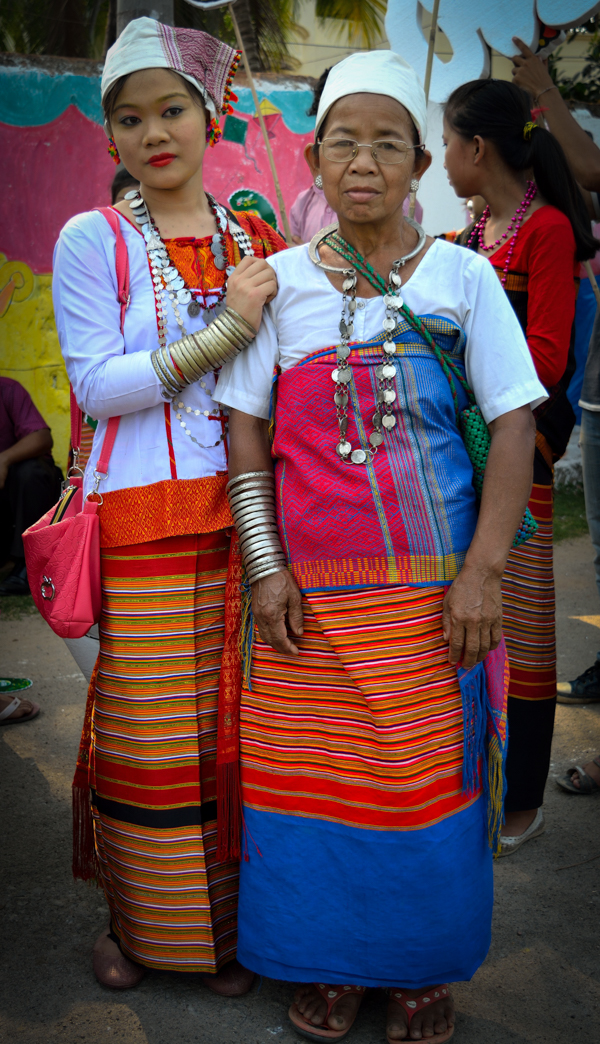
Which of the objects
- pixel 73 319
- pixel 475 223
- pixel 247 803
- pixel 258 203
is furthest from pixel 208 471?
pixel 258 203

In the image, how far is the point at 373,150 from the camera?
1818 millimetres

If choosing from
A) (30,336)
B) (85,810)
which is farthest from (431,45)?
(30,336)

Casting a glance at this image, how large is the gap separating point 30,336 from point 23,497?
76.3 inches

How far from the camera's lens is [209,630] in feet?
6.88

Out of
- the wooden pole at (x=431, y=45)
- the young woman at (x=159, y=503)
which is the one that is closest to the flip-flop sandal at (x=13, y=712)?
the young woman at (x=159, y=503)

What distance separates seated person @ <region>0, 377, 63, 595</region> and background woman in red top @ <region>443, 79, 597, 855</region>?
3.83 metres

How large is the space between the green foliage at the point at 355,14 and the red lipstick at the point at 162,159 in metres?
9.32

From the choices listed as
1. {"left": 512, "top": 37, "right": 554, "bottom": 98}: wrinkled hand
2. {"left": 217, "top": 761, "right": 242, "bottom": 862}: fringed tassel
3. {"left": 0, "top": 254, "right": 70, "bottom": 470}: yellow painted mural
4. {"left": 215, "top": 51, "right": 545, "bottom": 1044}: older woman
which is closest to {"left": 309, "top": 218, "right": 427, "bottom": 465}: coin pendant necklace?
{"left": 215, "top": 51, "right": 545, "bottom": 1044}: older woman

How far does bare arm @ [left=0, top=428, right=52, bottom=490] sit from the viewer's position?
567cm

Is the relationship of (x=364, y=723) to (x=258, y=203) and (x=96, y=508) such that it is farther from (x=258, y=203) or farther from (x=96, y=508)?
(x=258, y=203)

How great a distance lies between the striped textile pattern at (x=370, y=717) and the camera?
6.04ft

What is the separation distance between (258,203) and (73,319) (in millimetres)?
6023

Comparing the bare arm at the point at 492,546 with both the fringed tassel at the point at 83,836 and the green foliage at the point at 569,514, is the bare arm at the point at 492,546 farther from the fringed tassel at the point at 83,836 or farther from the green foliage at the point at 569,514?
the green foliage at the point at 569,514

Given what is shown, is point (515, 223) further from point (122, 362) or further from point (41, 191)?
point (41, 191)
